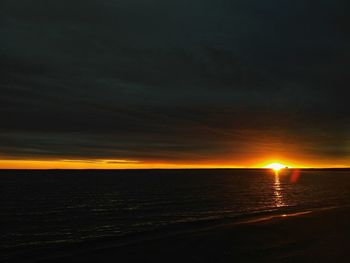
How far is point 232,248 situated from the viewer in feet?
77.7

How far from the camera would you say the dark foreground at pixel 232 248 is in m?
20.8

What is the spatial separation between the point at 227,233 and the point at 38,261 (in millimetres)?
14911

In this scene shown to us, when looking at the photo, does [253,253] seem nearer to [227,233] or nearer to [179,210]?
[227,233]

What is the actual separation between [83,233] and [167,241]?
10.2 meters

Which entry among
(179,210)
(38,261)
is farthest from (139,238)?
(179,210)

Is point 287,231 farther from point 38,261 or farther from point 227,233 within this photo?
point 38,261

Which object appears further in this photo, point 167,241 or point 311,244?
point 167,241

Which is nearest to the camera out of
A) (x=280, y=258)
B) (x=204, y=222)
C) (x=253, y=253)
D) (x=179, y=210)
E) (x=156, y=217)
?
(x=280, y=258)

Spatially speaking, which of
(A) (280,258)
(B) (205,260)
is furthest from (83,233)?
(A) (280,258)

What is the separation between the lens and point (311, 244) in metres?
23.8

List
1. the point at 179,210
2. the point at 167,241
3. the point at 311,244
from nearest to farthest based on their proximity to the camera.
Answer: the point at 311,244 → the point at 167,241 → the point at 179,210

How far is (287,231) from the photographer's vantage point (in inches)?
1169

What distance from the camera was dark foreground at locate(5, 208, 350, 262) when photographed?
2084 centimetres

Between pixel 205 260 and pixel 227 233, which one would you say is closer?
pixel 205 260
